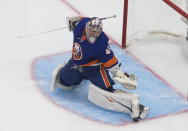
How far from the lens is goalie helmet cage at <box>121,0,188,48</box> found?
3.79 m

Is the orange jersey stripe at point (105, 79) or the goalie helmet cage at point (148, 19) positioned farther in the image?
the goalie helmet cage at point (148, 19)

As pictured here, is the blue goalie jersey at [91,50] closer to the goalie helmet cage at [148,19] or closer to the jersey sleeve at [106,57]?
the jersey sleeve at [106,57]

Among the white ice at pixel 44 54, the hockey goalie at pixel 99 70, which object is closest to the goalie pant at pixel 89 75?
the hockey goalie at pixel 99 70

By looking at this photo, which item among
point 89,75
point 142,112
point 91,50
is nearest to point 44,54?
point 89,75

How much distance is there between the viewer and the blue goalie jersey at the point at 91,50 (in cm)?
306

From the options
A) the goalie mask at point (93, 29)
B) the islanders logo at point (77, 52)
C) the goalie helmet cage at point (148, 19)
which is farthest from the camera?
the goalie helmet cage at point (148, 19)

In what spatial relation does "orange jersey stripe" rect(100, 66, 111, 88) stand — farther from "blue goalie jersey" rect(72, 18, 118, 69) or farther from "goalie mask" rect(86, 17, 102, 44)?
"goalie mask" rect(86, 17, 102, 44)

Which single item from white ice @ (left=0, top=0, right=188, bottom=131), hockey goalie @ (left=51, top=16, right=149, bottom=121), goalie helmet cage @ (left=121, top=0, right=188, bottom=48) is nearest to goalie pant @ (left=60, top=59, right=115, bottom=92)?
hockey goalie @ (left=51, top=16, right=149, bottom=121)

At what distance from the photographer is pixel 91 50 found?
306 cm

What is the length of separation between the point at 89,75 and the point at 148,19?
3.16 ft

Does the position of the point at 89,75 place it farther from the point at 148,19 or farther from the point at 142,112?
the point at 148,19

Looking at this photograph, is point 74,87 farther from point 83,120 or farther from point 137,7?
point 137,7

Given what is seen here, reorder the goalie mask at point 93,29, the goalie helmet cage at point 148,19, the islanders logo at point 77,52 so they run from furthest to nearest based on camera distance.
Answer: the goalie helmet cage at point 148,19 → the islanders logo at point 77,52 → the goalie mask at point 93,29

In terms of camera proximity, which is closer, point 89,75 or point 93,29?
point 93,29
